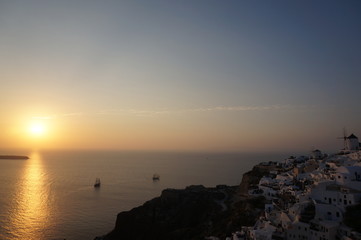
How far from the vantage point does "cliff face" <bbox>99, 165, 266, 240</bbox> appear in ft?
128

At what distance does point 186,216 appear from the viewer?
48906 mm

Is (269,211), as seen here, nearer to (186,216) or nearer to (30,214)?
(186,216)

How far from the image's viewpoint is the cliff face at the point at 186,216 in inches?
1532

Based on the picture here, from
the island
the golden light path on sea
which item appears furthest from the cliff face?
the golden light path on sea

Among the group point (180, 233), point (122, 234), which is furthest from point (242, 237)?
Result: point (122, 234)

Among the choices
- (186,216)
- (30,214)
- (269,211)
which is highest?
(269,211)

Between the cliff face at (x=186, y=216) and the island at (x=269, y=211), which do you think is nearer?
the island at (x=269, y=211)

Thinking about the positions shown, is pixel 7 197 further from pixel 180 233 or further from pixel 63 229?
pixel 180 233

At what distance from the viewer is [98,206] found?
6806cm

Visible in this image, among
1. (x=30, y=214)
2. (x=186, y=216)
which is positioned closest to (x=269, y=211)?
(x=186, y=216)

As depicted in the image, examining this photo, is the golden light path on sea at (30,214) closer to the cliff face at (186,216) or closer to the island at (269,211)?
the island at (269,211)

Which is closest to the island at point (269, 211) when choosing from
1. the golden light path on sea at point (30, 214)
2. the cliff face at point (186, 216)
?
the cliff face at point (186, 216)

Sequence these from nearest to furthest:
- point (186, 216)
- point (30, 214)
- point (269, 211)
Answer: point (269, 211) < point (186, 216) < point (30, 214)

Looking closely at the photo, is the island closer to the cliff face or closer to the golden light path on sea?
the cliff face
